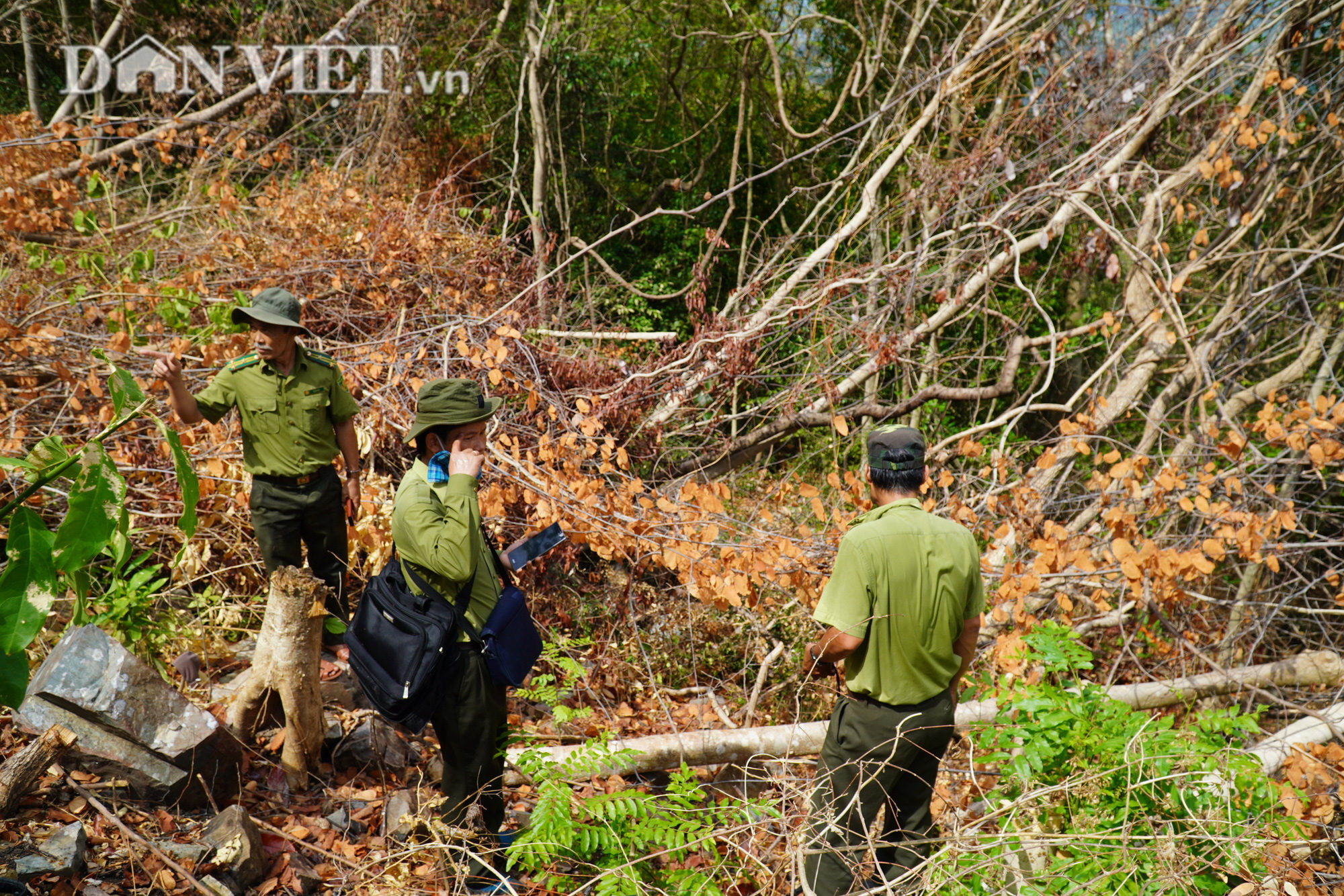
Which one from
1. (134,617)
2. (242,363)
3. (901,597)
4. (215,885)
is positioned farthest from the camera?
(134,617)

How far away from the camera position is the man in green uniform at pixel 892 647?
2.63 meters

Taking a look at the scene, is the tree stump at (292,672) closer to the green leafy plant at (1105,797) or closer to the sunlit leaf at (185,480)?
the sunlit leaf at (185,480)

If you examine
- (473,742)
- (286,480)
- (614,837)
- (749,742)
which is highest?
(286,480)

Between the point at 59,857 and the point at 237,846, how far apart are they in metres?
0.50

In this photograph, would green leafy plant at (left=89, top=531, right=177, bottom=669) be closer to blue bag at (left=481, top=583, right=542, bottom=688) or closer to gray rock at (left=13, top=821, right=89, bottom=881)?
gray rock at (left=13, top=821, right=89, bottom=881)

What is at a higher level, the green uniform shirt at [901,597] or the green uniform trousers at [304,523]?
the green uniform shirt at [901,597]

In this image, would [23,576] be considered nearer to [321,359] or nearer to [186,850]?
[186,850]

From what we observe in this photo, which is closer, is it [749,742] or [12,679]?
[12,679]

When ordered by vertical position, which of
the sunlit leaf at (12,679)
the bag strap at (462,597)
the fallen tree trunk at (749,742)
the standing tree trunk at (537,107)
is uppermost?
the standing tree trunk at (537,107)

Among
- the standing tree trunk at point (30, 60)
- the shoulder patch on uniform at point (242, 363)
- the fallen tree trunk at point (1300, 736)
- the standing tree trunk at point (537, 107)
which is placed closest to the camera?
the shoulder patch on uniform at point (242, 363)

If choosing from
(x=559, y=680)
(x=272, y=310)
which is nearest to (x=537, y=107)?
(x=272, y=310)

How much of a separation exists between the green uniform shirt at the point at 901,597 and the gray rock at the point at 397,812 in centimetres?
182

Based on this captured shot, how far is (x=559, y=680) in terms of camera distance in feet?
15.1

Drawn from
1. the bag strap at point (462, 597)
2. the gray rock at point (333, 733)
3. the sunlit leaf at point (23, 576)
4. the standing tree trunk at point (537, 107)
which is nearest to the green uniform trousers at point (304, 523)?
the gray rock at point (333, 733)
